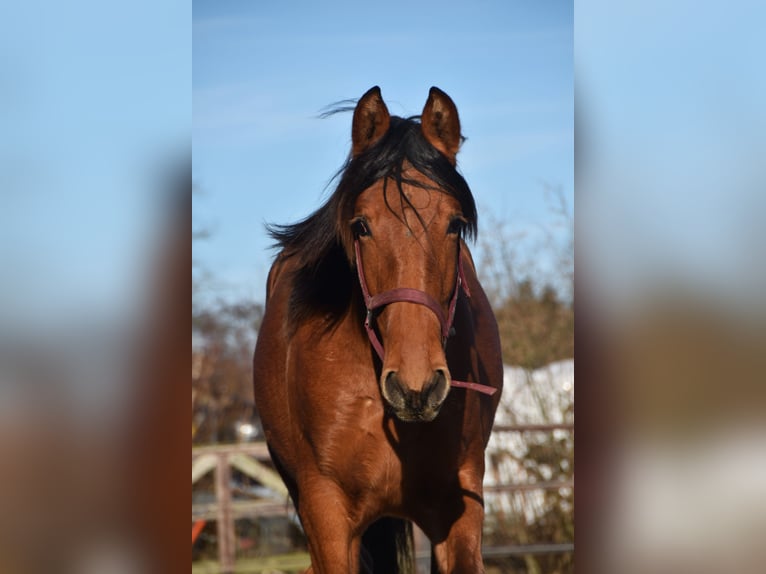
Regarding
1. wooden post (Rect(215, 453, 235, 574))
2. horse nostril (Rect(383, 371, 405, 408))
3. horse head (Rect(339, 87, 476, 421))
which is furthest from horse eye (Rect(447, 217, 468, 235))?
wooden post (Rect(215, 453, 235, 574))

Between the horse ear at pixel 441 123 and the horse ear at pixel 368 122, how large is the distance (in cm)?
16

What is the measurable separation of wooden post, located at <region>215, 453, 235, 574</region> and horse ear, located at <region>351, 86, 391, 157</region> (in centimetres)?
565

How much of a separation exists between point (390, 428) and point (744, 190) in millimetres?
2046

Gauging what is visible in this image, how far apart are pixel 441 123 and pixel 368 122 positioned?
0.29 metres

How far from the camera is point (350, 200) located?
3.32 meters

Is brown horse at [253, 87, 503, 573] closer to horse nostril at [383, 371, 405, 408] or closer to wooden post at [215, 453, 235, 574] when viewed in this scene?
horse nostril at [383, 371, 405, 408]

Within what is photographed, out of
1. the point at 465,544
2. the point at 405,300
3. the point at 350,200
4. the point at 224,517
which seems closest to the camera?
the point at 405,300

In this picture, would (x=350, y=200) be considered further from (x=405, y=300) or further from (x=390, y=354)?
(x=390, y=354)

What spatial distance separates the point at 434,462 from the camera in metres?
3.50

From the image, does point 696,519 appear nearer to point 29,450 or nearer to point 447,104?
point 29,450

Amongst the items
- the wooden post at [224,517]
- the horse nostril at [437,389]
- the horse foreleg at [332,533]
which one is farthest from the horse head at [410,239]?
the wooden post at [224,517]

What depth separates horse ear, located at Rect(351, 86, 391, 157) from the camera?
3350 mm

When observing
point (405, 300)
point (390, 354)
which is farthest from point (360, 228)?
point (390, 354)

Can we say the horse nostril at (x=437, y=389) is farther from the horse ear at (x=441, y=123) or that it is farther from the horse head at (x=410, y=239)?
the horse ear at (x=441, y=123)
